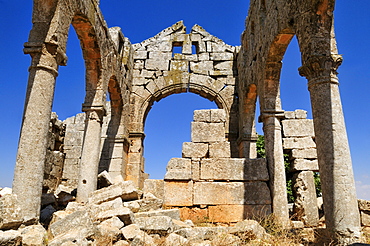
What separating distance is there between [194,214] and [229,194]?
2.93ft

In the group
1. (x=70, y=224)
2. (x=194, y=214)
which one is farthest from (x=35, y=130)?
(x=194, y=214)

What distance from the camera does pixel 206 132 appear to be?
6.91 meters

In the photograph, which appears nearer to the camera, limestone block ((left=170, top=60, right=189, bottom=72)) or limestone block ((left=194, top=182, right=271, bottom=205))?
limestone block ((left=194, top=182, right=271, bottom=205))

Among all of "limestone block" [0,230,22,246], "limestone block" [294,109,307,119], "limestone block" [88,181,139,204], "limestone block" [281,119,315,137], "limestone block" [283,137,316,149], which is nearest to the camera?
"limestone block" [0,230,22,246]

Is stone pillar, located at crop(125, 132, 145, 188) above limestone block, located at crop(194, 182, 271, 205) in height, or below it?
above

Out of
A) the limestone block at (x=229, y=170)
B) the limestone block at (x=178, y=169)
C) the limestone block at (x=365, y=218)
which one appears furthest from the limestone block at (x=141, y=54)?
the limestone block at (x=365, y=218)

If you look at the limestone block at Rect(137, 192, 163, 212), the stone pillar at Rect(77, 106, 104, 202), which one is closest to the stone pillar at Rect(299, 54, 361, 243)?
the limestone block at Rect(137, 192, 163, 212)

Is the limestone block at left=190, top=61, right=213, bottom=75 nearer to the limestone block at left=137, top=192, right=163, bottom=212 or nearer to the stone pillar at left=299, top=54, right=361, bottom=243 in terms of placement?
the limestone block at left=137, top=192, right=163, bottom=212

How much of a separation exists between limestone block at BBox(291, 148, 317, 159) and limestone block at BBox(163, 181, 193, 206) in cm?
386

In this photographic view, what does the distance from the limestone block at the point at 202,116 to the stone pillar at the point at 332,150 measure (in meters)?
2.38

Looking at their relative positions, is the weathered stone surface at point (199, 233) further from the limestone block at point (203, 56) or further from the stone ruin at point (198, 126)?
the limestone block at point (203, 56)

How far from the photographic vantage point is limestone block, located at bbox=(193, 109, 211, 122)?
6998 millimetres

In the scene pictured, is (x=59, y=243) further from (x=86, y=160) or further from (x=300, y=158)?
(x=300, y=158)

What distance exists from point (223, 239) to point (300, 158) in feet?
17.5
